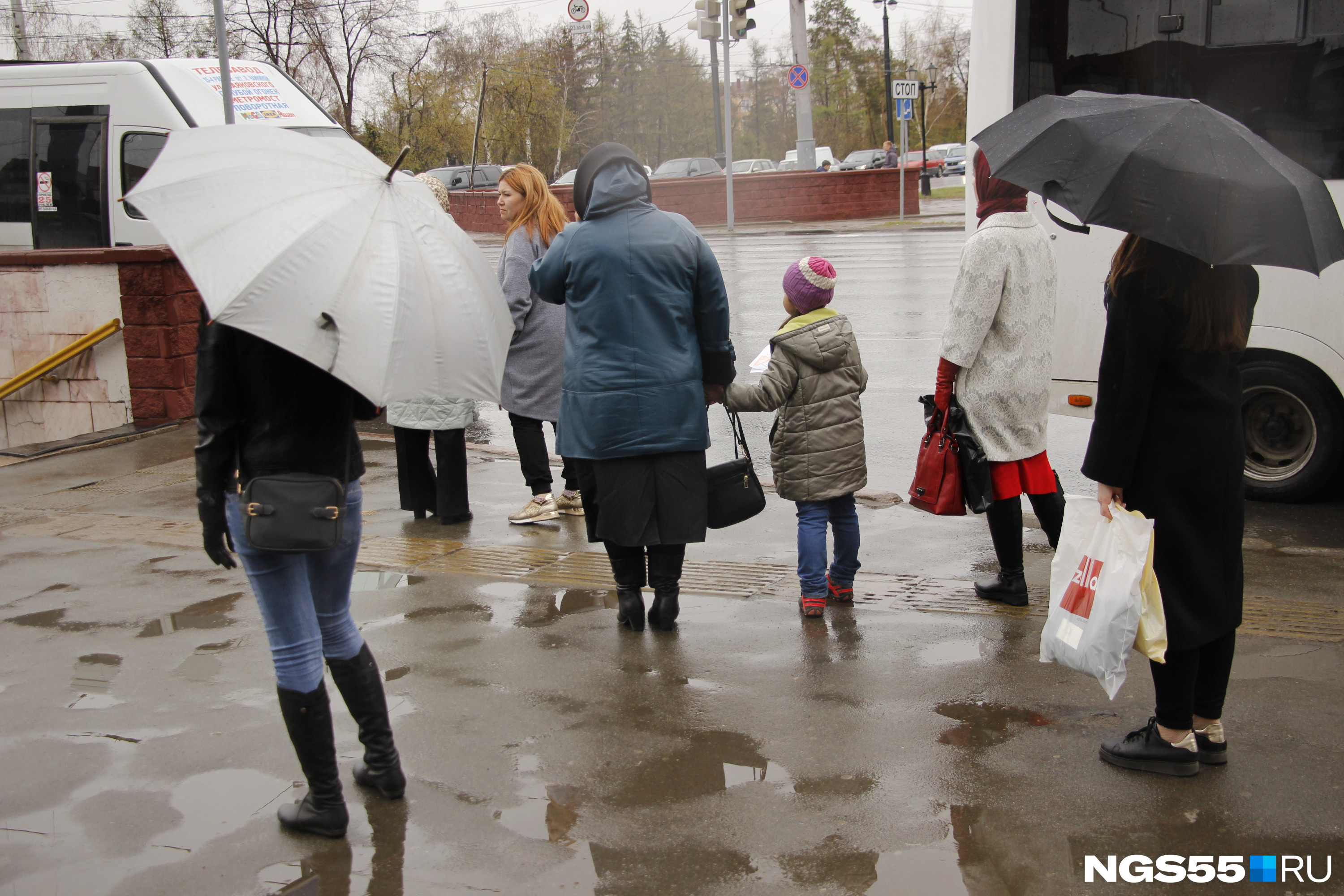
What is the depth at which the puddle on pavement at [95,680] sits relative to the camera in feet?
13.7

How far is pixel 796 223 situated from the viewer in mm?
31625

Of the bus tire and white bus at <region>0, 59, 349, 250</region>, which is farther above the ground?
white bus at <region>0, 59, 349, 250</region>

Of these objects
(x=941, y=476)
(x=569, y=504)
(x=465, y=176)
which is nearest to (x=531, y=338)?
(x=569, y=504)

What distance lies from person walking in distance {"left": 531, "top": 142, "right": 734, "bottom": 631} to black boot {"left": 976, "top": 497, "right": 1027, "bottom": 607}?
4.07 feet

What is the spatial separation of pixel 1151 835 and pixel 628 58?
6447 centimetres

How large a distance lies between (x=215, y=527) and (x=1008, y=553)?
3264mm

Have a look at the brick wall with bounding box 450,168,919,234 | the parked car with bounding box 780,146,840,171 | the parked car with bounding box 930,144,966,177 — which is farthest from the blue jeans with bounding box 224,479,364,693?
the parked car with bounding box 930,144,966,177

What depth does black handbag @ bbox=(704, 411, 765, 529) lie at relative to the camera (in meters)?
4.87

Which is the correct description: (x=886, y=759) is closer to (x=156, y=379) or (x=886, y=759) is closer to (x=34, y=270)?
(x=156, y=379)

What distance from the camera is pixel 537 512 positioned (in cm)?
659

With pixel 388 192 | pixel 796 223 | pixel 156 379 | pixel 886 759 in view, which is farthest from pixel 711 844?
pixel 796 223

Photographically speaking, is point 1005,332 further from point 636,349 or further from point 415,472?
point 415,472

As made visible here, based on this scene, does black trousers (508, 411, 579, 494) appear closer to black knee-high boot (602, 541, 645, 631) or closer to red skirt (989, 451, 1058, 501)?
black knee-high boot (602, 541, 645, 631)
